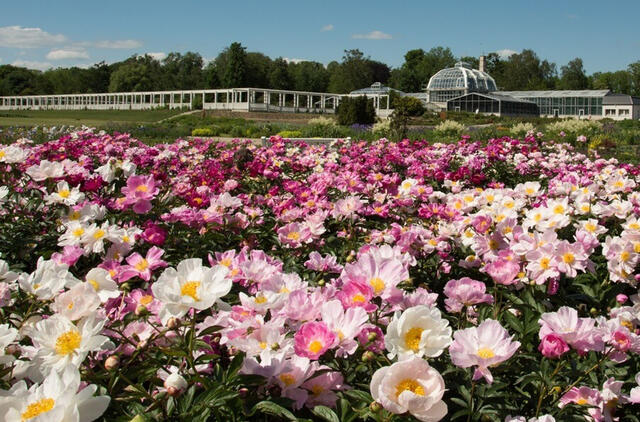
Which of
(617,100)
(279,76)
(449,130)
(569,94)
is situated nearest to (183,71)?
(279,76)

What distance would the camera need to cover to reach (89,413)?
871 mm

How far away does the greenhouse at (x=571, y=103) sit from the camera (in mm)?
Result: 56000

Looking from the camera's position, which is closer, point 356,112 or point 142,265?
point 142,265

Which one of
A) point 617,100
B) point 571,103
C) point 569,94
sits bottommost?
point 571,103

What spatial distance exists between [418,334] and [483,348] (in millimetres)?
128

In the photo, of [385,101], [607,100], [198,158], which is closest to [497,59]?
[607,100]

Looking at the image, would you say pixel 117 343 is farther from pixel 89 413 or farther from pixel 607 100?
pixel 607 100

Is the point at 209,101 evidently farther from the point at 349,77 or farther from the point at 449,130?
the point at 449,130

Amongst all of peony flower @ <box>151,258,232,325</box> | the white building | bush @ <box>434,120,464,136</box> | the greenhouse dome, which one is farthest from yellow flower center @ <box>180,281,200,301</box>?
the white building

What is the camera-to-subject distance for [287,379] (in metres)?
1.04

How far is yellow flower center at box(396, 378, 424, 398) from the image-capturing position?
0.95 metres

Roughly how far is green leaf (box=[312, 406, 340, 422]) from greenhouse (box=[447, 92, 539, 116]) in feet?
178

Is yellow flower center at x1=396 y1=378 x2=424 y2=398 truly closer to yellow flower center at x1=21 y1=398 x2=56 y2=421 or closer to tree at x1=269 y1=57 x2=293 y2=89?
yellow flower center at x1=21 y1=398 x2=56 y2=421

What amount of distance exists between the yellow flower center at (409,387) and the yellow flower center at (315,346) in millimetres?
170
